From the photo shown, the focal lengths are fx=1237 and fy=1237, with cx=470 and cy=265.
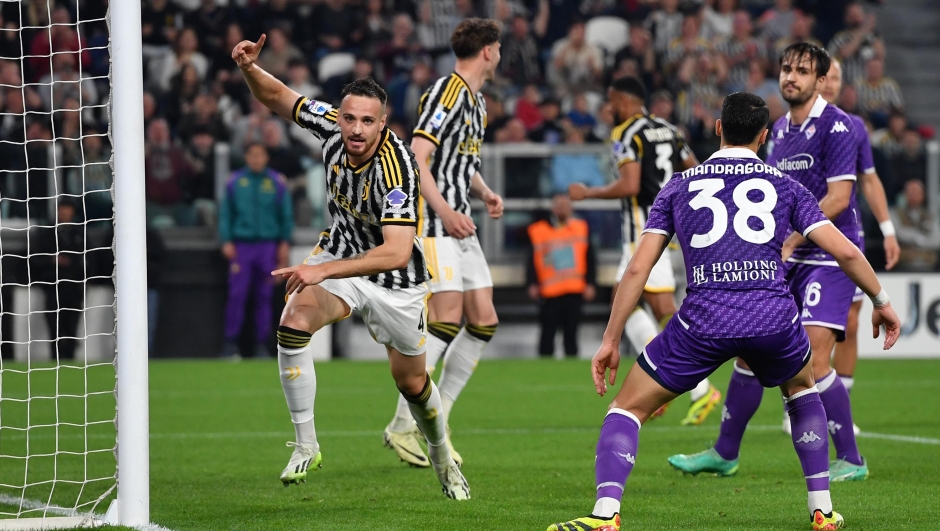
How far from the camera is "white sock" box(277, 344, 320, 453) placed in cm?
562

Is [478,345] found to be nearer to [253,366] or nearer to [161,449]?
[161,449]

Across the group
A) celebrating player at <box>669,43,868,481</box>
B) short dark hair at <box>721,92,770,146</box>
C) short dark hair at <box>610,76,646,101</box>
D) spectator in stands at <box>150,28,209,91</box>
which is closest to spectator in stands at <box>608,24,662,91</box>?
spectator in stands at <box>150,28,209,91</box>

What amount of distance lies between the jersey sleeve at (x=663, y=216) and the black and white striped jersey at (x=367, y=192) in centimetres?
113

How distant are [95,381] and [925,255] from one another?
34.4 feet

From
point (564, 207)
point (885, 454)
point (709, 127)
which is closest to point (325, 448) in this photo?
point (885, 454)

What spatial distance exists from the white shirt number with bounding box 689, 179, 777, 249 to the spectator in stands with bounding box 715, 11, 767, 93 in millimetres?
13689

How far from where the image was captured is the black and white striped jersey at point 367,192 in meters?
5.38

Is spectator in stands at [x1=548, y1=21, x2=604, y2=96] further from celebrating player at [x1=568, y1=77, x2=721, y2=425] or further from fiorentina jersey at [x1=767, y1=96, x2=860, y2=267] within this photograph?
fiorentina jersey at [x1=767, y1=96, x2=860, y2=267]

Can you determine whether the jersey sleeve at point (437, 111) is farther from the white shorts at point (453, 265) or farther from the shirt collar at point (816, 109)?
the shirt collar at point (816, 109)

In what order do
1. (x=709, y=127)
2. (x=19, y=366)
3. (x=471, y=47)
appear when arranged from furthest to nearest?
(x=709, y=127)
(x=19, y=366)
(x=471, y=47)

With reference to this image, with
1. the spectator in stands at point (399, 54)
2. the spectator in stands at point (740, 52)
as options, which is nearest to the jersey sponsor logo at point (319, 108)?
the spectator in stands at point (399, 54)

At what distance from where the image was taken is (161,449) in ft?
25.8

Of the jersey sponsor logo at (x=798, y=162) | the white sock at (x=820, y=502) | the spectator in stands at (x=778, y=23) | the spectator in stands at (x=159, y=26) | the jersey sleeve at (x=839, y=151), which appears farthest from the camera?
the spectator in stands at (x=778, y=23)

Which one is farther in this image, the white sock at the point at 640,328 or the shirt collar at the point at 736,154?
the white sock at the point at 640,328
